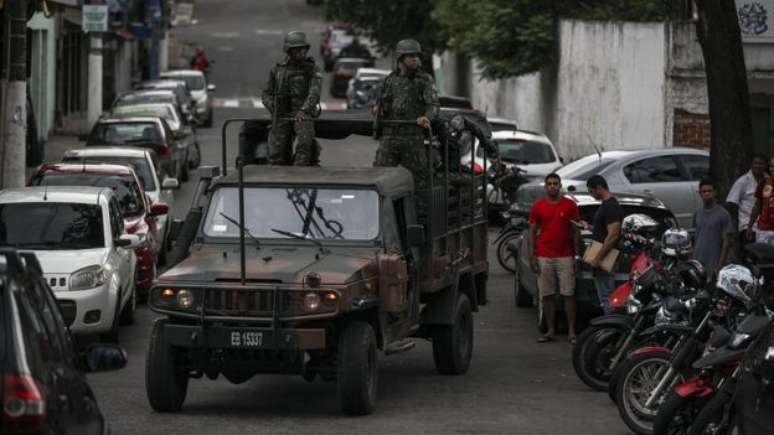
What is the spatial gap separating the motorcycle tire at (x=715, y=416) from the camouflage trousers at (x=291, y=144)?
6.02 meters

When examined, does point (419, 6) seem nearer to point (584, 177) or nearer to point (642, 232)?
point (584, 177)

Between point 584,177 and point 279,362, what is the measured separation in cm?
1311

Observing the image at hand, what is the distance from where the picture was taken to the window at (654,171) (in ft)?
85.2

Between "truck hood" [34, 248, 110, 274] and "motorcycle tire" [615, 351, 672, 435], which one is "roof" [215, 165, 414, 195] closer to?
"truck hood" [34, 248, 110, 274]

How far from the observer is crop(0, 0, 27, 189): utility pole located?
81.8ft

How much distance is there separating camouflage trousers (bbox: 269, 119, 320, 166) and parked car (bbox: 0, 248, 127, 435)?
7.48m

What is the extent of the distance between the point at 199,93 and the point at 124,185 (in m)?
31.7

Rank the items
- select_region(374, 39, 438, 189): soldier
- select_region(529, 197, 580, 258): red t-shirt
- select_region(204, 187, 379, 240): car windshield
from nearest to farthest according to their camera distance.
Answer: select_region(204, 187, 379, 240): car windshield < select_region(374, 39, 438, 189): soldier < select_region(529, 197, 580, 258): red t-shirt

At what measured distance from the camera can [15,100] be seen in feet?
82.7

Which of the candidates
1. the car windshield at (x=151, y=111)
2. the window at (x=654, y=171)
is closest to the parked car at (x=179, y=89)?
the car windshield at (x=151, y=111)

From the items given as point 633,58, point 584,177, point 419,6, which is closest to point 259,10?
point 419,6

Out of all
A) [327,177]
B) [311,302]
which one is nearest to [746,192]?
[327,177]

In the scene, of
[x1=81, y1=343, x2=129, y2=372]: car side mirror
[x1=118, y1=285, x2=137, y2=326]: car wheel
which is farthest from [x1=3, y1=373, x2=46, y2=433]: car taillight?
[x1=118, y1=285, x2=137, y2=326]: car wheel

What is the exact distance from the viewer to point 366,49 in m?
78.8
